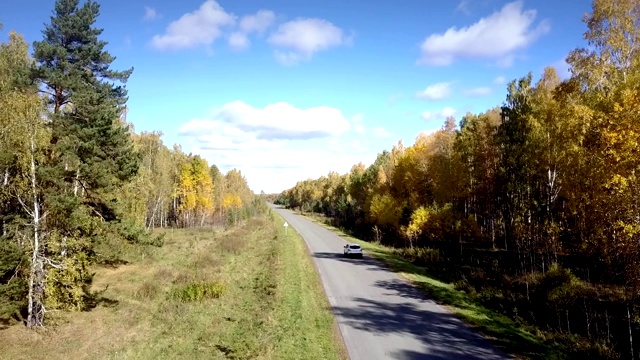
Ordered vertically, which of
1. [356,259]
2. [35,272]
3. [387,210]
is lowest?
[356,259]

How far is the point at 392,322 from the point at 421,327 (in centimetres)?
129

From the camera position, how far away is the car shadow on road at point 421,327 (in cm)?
1424

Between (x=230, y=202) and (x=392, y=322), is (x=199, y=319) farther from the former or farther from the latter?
(x=230, y=202)

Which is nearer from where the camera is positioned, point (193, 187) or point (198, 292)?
point (198, 292)

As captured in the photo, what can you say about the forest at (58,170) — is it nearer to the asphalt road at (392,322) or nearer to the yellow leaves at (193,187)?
the asphalt road at (392,322)

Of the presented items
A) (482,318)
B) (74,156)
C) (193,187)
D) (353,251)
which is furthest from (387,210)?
(193,187)

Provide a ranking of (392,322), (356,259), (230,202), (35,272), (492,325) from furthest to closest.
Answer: (230,202) → (356,259) → (35,272) → (392,322) → (492,325)

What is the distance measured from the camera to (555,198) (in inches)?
1145

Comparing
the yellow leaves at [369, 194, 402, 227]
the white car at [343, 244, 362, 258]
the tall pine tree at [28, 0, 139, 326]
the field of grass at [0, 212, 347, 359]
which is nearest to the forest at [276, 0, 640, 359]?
the yellow leaves at [369, 194, 402, 227]

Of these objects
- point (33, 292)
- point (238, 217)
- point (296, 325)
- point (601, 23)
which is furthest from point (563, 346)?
point (238, 217)

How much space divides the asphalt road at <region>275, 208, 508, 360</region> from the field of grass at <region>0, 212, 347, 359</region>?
88 cm

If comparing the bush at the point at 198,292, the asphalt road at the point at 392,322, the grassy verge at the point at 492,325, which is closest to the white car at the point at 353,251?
the asphalt road at the point at 392,322

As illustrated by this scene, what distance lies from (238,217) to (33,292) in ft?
228

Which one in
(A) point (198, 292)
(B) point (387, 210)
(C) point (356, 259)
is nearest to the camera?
(A) point (198, 292)
